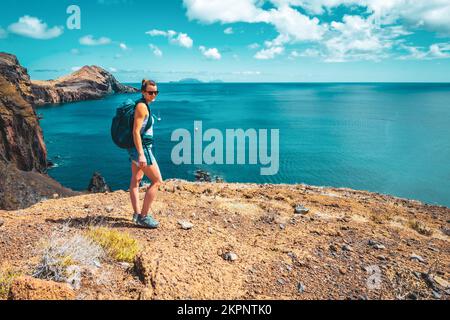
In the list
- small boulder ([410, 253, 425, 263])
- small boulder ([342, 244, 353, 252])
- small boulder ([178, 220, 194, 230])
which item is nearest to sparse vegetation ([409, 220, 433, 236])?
small boulder ([410, 253, 425, 263])

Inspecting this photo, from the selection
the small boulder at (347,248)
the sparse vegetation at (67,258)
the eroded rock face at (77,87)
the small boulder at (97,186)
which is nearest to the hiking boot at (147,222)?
the sparse vegetation at (67,258)

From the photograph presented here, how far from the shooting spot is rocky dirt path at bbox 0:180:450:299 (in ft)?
14.2

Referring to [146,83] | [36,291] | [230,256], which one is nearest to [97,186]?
[146,83]

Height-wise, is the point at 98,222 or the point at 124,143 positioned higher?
the point at 124,143

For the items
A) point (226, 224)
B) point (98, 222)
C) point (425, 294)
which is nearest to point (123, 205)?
point (98, 222)

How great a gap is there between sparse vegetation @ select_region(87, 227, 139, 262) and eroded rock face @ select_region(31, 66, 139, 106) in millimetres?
133284

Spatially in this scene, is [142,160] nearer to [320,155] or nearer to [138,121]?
[138,121]

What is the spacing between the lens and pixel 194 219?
23.3 feet

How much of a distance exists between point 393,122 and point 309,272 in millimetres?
82440

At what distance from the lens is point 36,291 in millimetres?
3518

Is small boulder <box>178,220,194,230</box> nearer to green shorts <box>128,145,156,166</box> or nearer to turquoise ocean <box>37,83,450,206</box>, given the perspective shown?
green shorts <box>128,145,156,166</box>

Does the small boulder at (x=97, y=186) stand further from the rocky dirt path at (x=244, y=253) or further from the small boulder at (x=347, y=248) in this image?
the small boulder at (x=347, y=248)

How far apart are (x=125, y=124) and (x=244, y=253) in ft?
9.79
